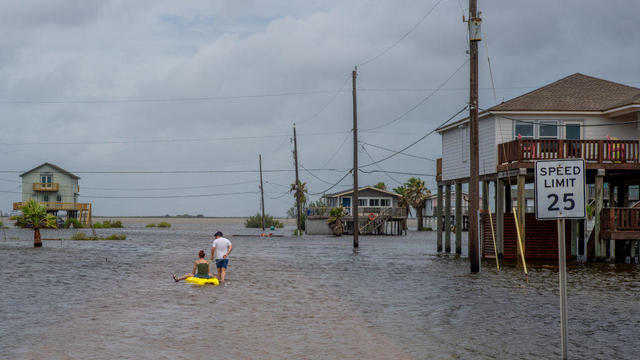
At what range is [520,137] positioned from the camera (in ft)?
109

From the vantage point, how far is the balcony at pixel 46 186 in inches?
4178

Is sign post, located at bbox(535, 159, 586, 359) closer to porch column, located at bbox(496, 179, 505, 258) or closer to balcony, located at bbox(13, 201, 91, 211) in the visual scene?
porch column, located at bbox(496, 179, 505, 258)

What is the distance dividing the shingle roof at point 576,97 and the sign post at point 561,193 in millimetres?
24812

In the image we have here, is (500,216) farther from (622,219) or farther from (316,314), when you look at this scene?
(316,314)

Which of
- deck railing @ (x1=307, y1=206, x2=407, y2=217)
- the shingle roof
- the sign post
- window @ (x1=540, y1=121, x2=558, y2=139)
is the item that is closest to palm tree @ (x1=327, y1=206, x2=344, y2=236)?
deck railing @ (x1=307, y1=206, x2=407, y2=217)

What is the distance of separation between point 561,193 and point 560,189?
0.20ft

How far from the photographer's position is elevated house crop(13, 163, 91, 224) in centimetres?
10619

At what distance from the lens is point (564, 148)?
32.5m

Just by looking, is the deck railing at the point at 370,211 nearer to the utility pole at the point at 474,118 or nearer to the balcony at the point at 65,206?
the balcony at the point at 65,206

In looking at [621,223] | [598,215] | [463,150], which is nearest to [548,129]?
[598,215]

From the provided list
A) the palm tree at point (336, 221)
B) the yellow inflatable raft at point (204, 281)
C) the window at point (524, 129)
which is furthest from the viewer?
the palm tree at point (336, 221)

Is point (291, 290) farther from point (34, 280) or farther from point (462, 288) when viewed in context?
point (34, 280)

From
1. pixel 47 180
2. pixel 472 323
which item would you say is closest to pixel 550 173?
pixel 472 323

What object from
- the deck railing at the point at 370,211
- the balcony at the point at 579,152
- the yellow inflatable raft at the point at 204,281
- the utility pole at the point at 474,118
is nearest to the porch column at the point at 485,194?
the balcony at the point at 579,152
